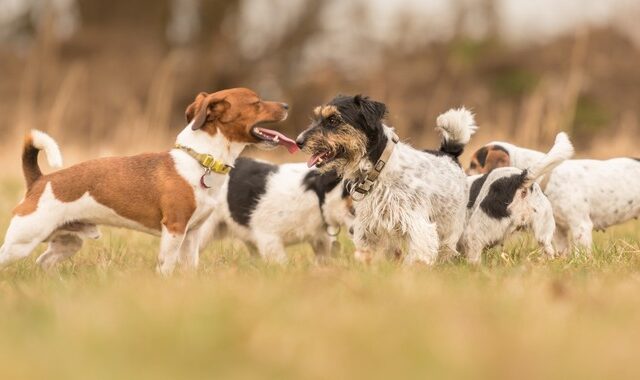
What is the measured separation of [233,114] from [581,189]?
9.90 ft

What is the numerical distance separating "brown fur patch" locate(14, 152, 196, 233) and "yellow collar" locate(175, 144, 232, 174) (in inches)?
6.0

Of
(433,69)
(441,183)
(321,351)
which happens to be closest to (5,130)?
(433,69)

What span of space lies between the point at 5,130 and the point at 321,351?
1756 centimetres

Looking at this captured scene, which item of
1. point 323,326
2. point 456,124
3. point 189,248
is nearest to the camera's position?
point 323,326

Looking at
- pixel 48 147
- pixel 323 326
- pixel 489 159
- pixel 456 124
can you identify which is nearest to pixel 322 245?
pixel 489 159

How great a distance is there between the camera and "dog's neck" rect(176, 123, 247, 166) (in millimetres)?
6234

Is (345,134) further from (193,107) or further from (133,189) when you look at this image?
(133,189)

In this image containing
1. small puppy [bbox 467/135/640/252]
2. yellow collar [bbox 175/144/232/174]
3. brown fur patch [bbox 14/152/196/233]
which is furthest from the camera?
small puppy [bbox 467/135/640/252]

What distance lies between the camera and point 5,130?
1912cm

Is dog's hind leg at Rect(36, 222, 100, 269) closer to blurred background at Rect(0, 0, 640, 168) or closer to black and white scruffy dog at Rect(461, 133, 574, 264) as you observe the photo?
black and white scruffy dog at Rect(461, 133, 574, 264)

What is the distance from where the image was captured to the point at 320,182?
305 inches

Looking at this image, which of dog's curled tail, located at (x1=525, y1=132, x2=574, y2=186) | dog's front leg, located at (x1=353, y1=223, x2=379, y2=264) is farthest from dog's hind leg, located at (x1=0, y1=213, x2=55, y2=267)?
dog's curled tail, located at (x1=525, y1=132, x2=574, y2=186)

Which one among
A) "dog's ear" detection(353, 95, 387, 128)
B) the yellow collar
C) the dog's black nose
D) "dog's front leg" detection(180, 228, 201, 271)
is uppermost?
"dog's ear" detection(353, 95, 387, 128)

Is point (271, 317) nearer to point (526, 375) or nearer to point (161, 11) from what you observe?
point (526, 375)
